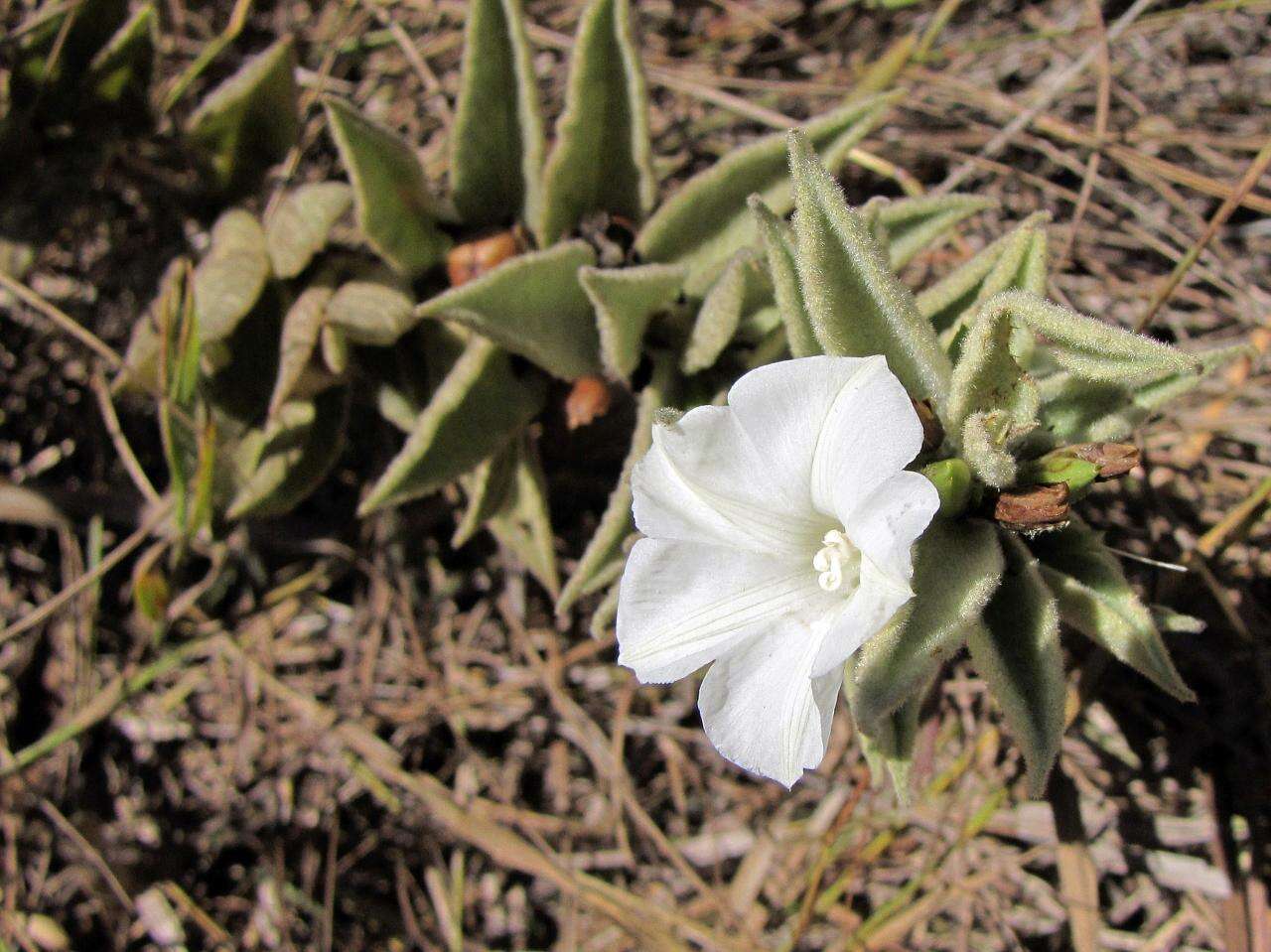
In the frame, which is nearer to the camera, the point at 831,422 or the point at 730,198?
the point at 831,422

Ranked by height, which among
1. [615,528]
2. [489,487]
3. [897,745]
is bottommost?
[897,745]

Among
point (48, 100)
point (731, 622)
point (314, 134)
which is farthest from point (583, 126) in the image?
point (48, 100)

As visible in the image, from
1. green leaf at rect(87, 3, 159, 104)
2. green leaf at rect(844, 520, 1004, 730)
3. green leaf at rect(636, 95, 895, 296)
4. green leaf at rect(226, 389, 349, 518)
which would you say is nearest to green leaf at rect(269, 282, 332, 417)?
green leaf at rect(226, 389, 349, 518)

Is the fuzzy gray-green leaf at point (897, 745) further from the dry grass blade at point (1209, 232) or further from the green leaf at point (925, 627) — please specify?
the dry grass blade at point (1209, 232)

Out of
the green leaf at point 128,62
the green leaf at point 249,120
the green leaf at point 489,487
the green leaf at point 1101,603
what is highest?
the green leaf at point 128,62

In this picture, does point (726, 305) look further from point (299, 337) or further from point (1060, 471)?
point (299, 337)

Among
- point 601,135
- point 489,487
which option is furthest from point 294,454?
point 601,135

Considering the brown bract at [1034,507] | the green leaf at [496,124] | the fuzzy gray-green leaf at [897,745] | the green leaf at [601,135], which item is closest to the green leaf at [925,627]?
the brown bract at [1034,507]

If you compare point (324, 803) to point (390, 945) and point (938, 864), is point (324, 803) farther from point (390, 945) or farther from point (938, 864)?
point (938, 864)
